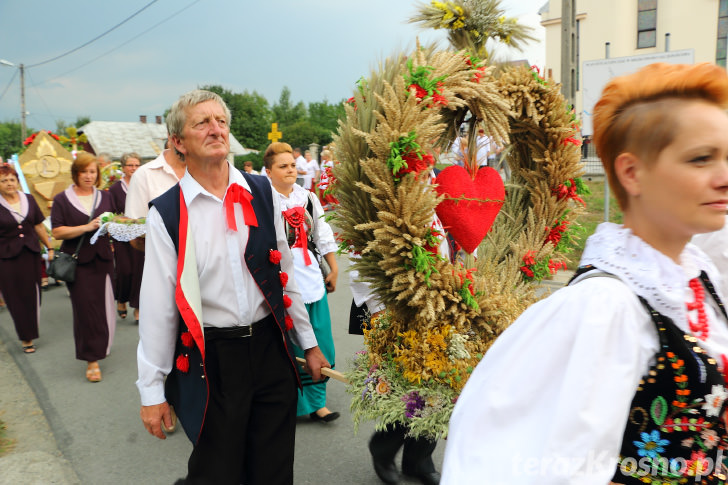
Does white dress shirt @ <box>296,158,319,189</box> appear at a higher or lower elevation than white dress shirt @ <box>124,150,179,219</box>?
lower

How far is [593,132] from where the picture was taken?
57.1 inches

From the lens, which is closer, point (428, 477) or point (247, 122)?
point (428, 477)

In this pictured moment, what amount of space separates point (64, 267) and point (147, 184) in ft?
6.99

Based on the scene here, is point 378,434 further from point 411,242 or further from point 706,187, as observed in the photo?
point 706,187

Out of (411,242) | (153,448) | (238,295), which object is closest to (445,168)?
(411,242)

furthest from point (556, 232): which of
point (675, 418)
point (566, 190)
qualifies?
point (675, 418)

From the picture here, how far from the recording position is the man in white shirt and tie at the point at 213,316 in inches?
95.9

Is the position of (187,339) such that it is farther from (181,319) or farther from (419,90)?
(419,90)

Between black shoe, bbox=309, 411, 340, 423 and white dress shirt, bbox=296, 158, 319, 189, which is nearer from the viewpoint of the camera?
black shoe, bbox=309, 411, 340, 423

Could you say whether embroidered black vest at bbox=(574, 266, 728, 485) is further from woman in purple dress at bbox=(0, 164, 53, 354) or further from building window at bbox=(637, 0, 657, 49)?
building window at bbox=(637, 0, 657, 49)

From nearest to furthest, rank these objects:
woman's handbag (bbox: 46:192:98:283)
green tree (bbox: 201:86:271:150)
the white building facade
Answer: woman's handbag (bbox: 46:192:98:283), the white building facade, green tree (bbox: 201:86:271:150)

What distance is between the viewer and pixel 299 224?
14.2ft

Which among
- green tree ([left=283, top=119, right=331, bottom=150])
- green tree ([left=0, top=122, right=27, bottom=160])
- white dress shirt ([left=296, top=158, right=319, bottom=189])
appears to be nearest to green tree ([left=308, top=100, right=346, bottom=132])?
green tree ([left=283, top=119, right=331, bottom=150])

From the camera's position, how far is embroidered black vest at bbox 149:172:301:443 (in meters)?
2.45
